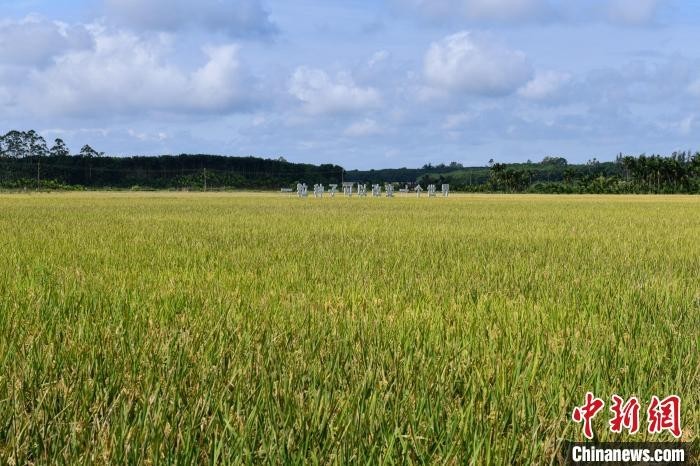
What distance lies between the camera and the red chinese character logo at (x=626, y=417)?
6.48ft

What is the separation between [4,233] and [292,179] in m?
93.1

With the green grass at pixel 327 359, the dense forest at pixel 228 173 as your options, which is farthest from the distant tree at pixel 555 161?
the green grass at pixel 327 359

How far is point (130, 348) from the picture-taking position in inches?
111

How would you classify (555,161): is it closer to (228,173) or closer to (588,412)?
(228,173)

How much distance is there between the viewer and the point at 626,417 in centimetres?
203

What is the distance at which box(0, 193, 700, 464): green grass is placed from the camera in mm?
1842

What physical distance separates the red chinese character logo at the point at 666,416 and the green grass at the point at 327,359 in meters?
0.05

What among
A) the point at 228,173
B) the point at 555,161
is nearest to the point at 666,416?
the point at 228,173

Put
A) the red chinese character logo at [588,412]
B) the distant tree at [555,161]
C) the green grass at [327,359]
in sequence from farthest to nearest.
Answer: the distant tree at [555,161], the red chinese character logo at [588,412], the green grass at [327,359]

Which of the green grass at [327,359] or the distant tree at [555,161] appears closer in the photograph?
the green grass at [327,359]

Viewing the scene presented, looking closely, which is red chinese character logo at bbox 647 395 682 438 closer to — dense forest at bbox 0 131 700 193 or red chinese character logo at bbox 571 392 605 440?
red chinese character logo at bbox 571 392 605 440

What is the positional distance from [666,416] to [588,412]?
0.22 meters

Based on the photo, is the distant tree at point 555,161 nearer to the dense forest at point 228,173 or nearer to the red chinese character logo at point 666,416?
the dense forest at point 228,173

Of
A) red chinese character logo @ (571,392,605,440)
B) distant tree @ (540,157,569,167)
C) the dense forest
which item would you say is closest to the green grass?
red chinese character logo @ (571,392,605,440)
